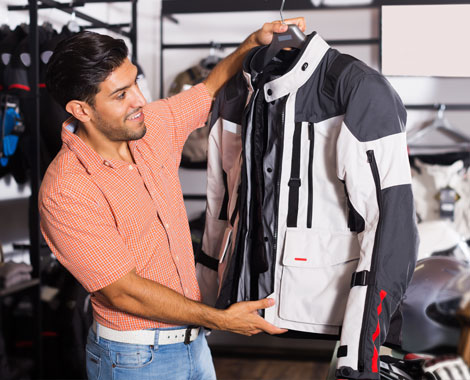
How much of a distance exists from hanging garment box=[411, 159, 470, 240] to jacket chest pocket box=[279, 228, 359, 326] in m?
1.49

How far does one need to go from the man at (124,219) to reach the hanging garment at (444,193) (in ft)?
4.94

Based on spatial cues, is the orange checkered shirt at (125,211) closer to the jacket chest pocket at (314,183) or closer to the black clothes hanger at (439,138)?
the jacket chest pocket at (314,183)

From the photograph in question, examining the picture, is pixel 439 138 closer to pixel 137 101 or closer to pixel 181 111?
pixel 181 111

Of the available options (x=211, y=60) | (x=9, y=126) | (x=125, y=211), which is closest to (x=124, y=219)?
(x=125, y=211)

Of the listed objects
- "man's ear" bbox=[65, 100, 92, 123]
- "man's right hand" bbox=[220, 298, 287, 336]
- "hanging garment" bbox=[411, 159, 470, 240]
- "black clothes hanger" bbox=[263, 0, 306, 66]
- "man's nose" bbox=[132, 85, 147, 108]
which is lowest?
"man's right hand" bbox=[220, 298, 287, 336]

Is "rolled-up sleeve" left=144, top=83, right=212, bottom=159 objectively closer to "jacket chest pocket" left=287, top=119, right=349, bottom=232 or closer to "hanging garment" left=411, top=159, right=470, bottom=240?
"jacket chest pocket" left=287, top=119, right=349, bottom=232

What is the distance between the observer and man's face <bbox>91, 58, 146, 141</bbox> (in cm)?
154

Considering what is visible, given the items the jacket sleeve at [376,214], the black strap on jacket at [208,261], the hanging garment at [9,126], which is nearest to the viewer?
the jacket sleeve at [376,214]

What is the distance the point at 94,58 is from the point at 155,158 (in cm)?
36

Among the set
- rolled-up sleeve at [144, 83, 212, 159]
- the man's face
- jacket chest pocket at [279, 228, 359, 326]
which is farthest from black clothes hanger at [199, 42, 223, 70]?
jacket chest pocket at [279, 228, 359, 326]

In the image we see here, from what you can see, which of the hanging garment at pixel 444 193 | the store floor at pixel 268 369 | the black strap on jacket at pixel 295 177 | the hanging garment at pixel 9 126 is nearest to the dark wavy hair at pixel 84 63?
the black strap on jacket at pixel 295 177

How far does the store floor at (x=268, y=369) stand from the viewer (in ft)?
10.9

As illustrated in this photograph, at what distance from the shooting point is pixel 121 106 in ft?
5.08

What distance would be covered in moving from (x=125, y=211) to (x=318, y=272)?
0.57 meters
